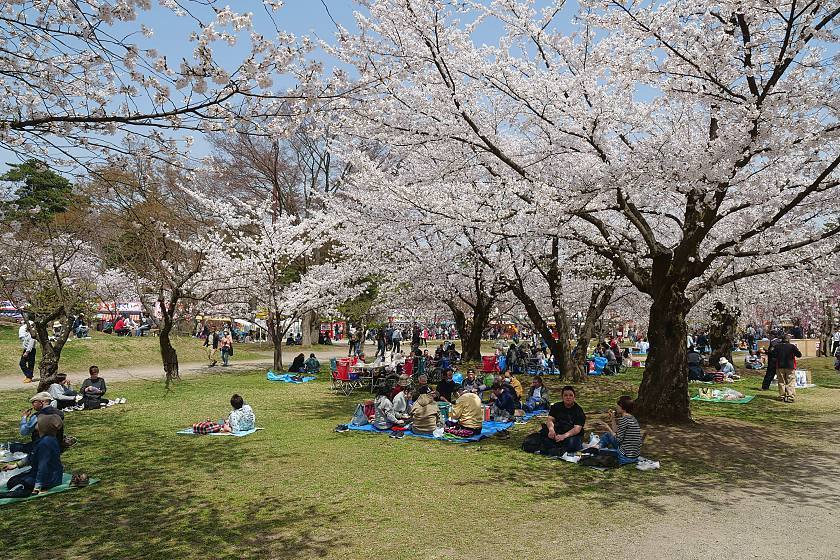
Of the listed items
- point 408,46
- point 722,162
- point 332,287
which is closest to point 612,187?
point 722,162

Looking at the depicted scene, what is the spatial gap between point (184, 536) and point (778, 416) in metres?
11.7

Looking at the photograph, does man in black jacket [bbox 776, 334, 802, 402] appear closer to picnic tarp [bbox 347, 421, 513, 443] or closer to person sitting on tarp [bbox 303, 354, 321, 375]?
picnic tarp [bbox 347, 421, 513, 443]

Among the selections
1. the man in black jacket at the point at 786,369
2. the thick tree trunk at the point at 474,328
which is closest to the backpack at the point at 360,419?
the man in black jacket at the point at 786,369

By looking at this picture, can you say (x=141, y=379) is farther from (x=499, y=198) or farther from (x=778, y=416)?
(x=778, y=416)

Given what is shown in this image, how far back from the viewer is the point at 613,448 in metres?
8.27

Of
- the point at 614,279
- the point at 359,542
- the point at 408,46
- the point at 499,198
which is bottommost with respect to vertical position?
the point at 359,542

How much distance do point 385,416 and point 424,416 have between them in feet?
2.50

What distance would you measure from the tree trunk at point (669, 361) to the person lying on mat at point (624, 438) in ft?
9.00

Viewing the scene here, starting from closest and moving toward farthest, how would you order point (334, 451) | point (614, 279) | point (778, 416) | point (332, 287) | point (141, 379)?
point (334, 451), point (778, 416), point (614, 279), point (141, 379), point (332, 287)

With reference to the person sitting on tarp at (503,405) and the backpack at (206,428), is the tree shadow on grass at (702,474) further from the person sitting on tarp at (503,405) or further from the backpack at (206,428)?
the backpack at (206,428)

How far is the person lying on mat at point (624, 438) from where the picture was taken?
8.10 metres

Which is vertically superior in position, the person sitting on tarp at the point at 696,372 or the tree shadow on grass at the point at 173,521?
the person sitting on tarp at the point at 696,372

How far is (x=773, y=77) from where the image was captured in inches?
326

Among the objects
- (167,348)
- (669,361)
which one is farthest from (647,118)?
(167,348)
